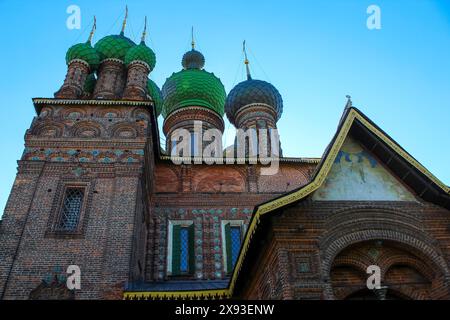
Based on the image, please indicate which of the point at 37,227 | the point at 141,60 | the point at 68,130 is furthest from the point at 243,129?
the point at 37,227

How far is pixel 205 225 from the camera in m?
12.3

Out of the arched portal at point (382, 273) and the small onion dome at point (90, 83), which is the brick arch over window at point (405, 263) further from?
the small onion dome at point (90, 83)

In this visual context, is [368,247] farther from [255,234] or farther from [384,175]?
[255,234]

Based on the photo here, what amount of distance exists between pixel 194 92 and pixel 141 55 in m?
5.77

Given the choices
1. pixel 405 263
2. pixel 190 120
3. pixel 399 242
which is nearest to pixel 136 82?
pixel 190 120

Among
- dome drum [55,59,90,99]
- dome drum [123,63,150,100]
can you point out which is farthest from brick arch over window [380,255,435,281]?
dome drum [55,59,90,99]

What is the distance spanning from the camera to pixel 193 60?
22500mm

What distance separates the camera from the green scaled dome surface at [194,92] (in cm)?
2009

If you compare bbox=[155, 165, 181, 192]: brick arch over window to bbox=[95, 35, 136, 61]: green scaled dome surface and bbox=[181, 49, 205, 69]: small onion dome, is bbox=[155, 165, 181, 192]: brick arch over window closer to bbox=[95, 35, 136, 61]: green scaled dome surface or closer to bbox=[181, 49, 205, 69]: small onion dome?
bbox=[95, 35, 136, 61]: green scaled dome surface

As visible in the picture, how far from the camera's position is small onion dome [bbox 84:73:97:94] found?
14.7 meters

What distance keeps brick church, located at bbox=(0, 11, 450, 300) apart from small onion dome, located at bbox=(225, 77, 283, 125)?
4358 millimetres

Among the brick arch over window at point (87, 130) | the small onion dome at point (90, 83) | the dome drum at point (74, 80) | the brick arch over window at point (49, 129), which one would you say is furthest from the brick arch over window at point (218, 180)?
the small onion dome at point (90, 83)

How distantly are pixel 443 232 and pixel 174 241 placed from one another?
22.4 ft

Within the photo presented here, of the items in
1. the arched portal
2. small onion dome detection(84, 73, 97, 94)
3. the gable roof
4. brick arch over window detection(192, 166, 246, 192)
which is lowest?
the arched portal
